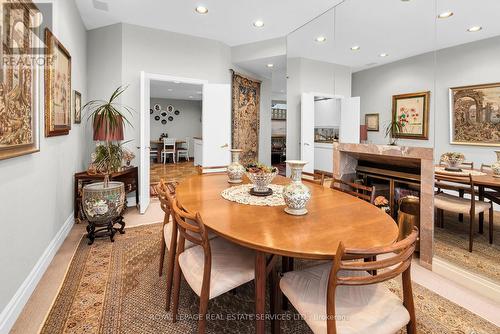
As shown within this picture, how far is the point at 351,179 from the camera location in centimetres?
320

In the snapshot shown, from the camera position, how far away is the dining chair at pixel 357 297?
96cm

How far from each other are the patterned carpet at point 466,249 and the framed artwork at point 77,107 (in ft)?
14.5

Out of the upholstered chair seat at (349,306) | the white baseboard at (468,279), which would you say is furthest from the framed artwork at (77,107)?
the white baseboard at (468,279)

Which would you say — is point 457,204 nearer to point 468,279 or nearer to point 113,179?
point 468,279

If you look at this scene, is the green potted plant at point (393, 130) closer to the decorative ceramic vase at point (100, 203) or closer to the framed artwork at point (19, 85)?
the decorative ceramic vase at point (100, 203)

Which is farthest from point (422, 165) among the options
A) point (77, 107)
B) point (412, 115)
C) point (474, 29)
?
point (77, 107)

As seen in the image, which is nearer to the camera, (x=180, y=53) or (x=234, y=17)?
(x=234, y=17)

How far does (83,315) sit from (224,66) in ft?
14.3

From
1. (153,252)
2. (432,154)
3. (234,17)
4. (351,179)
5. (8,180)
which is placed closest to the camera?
(8,180)

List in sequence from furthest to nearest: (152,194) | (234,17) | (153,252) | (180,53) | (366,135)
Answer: (152,194) < (180,53) < (234,17) < (366,135) < (153,252)

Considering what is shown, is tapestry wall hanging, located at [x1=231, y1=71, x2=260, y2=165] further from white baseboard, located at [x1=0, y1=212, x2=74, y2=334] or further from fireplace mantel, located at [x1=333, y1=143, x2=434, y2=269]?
white baseboard, located at [x1=0, y1=212, x2=74, y2=334]

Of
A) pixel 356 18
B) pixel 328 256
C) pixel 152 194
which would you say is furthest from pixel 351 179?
pixel 152 194

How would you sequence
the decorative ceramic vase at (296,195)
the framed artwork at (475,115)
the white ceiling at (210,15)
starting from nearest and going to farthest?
the decorative ceramic vase at (296,195), the framed artwork at (475,115), the white ceiling at (210,15)

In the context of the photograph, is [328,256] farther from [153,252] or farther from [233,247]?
[153,252]
